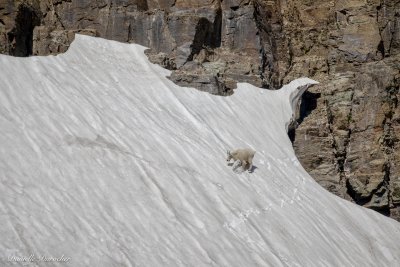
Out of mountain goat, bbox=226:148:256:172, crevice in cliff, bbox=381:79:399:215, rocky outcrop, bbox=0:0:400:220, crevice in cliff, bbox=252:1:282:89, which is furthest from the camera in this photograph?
crevice in cliff, bbox=252:1:282:89

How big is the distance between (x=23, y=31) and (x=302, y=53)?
59.1 feet

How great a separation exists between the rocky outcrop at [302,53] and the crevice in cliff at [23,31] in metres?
0.07

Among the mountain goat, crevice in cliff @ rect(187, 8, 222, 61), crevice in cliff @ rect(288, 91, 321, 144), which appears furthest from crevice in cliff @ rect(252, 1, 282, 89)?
the mountain goat

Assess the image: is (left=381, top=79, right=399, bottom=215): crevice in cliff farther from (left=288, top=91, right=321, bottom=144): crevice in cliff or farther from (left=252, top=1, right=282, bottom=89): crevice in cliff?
(left=252, top=1, right=282, bottom=89): crevice in cliff

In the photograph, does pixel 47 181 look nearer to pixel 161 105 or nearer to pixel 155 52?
pixel 161 105

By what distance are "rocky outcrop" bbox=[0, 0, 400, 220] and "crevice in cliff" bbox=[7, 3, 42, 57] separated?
0.07m

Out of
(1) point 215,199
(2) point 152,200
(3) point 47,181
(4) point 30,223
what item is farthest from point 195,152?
(4) point 30,223

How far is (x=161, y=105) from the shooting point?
23547mm

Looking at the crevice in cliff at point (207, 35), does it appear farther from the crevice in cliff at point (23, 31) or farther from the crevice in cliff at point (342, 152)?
the crevice in cliff at point (23, 31)

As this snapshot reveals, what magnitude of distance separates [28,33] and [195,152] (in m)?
10.6

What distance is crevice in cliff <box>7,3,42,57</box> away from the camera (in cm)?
2249

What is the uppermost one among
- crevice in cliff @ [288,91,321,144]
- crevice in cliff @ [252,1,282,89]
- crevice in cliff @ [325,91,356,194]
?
crevice in cliff @ [252,1,282,89]

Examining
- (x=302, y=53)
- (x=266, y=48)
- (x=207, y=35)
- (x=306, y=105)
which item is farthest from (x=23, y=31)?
(x=302, y=53)

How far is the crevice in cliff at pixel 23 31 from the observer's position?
2249 centimetres
